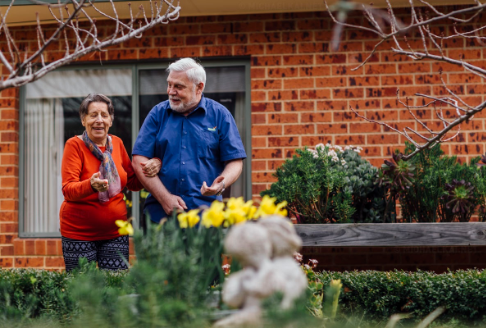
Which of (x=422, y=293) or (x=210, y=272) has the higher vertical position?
(x=210, y=272)

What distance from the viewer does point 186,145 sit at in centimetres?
409

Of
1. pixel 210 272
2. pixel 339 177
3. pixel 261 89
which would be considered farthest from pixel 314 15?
pixel 210 272

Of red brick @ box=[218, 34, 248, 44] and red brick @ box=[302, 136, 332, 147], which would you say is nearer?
red brick @ box=[302, 136, 332, 147]

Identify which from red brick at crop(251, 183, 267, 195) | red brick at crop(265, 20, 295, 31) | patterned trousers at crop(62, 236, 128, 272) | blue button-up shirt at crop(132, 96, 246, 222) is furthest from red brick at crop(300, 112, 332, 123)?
patterned trousers at crop(62, 236, 128, 272)

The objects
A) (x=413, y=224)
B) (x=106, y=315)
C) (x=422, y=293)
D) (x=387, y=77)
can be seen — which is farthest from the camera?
(x=387, y=77)

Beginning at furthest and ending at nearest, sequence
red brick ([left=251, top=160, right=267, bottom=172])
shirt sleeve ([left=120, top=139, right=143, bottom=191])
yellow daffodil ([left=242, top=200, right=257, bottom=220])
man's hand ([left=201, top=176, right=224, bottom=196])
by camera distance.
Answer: red brick ([left=251, top=160, right=267, bottom=172])
shirt sleeve ([left=120, top=139, right=143, bottom=191])
man's hand ([left=201, top=176, right=224, bottom=196])
yellow daffodil ([left=242, top=200, right=257, bottom=220])

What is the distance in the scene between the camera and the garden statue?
2.12 metres

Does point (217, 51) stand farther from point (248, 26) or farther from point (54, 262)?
point (54, 262)

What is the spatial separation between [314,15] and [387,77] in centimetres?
100

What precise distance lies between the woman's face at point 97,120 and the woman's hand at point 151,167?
0.46 m

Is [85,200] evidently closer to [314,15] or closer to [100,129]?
[100,129]

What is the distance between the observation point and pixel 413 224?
499 cm

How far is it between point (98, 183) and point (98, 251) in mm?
671

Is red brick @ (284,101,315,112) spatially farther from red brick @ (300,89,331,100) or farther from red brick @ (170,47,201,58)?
red brick @ (170,47,201,58)
